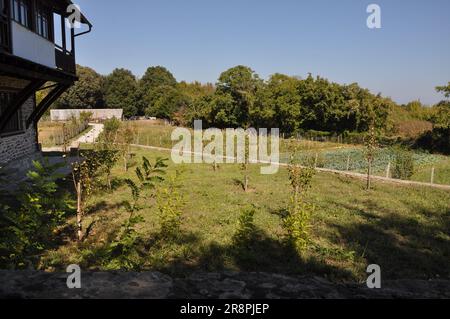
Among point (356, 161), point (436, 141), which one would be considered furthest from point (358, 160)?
point (436, 141)

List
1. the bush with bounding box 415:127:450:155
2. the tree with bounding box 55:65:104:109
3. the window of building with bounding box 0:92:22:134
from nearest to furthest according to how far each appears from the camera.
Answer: the window of building with bounding box 0:92:22:134 → the bush with bounding box 415:127:450:155 → the tree with bounding box 55:65:104:109

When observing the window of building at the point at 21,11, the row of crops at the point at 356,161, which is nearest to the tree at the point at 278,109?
the row of crops at the point at 356,161

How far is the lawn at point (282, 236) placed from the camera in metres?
6.93

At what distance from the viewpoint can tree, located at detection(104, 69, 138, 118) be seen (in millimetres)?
75500

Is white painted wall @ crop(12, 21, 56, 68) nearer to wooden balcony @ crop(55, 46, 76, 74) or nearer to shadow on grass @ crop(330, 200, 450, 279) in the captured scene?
wooden balcony @ crop(55, 46, 76, 74)

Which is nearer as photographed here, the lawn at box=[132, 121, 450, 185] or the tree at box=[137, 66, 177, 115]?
the lawn at box=[132, 121, 450, 185]

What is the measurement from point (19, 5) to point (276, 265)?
12.3 metres

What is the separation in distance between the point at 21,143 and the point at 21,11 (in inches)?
217

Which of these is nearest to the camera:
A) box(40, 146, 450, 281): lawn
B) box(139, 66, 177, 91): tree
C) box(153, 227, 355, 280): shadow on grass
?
box(153, 227, 355, 280): shadow on grass

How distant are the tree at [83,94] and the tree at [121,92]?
2376 millimetres

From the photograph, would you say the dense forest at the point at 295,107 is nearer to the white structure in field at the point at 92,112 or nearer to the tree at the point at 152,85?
the white structure in field at the point at 92,112

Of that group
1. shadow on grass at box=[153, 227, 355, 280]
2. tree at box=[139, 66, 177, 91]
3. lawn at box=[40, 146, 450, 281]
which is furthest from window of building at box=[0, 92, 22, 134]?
tree at box=[139, 66, 177, 91]

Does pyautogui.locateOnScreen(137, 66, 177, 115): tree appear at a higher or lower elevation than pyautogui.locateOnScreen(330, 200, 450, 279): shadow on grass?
higher
